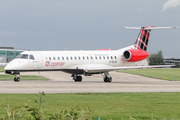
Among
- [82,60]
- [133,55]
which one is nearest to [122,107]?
[82,60]

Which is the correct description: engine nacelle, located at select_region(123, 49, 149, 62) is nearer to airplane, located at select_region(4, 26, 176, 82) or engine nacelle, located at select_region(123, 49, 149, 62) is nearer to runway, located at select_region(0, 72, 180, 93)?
airplane, located at select_region(4, 26, 176, 82)

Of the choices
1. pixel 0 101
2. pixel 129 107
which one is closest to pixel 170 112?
pixel 129 107

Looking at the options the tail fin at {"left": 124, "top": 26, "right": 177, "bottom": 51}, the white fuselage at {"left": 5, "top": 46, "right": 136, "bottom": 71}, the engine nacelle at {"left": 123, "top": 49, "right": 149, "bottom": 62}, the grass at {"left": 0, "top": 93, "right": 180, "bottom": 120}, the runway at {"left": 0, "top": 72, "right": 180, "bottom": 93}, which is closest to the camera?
the grass at {"left": 0, "top": 93, "right": 180, "bottom": 120}

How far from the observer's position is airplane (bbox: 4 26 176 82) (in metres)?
32.9

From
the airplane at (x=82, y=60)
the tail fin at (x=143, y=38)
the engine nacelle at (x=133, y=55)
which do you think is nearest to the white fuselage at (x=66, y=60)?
the airplane at (x=82, y=60)

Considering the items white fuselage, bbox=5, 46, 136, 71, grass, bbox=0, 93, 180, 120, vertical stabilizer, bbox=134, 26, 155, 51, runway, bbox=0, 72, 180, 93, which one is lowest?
grass, bbox=0, 93, 180, 120

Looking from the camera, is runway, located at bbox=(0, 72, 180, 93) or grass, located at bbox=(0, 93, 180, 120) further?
runway, located at bbox=(0, 72, 180, 93)

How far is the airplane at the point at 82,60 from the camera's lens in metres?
32.9

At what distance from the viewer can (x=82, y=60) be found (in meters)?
36.6

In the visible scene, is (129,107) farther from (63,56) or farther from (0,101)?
(63,56)

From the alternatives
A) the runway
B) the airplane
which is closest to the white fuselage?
the airplane

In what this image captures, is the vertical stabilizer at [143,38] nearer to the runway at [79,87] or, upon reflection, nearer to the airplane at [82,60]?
the airplane at [82,60]

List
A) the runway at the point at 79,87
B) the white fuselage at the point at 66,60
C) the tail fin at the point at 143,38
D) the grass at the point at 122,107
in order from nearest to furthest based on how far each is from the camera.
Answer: the grass at the point at 122,107, the runway at the point at 79,87, the white fuselage at the point at 66,60, the tail fin at the point at 143,38

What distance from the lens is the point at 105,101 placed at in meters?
17.5
